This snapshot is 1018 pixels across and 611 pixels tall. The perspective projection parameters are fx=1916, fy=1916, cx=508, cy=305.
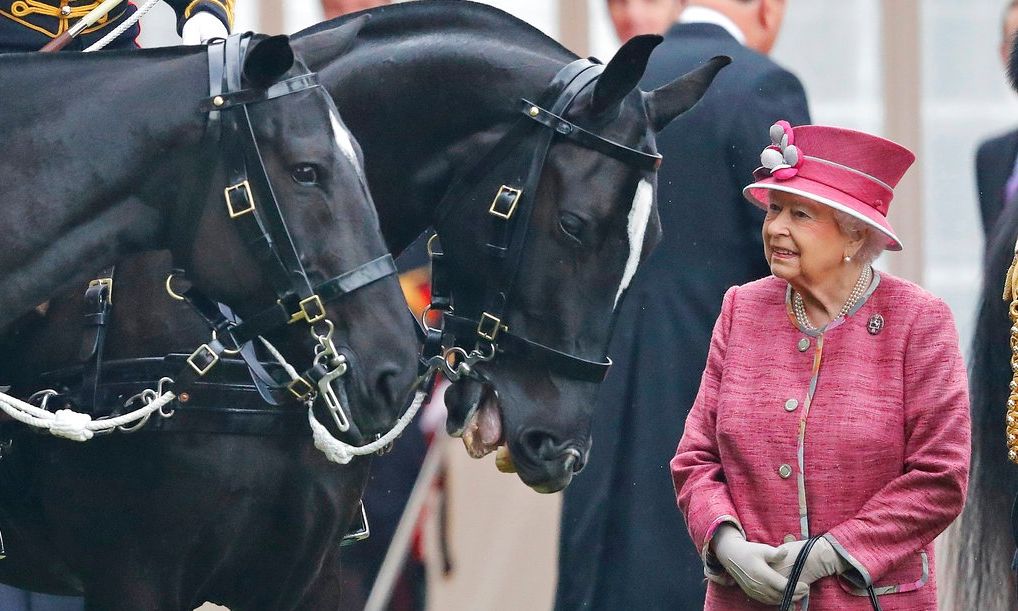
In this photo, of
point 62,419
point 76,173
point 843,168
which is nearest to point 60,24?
point 76,173

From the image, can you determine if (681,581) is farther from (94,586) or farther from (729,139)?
(94,586)

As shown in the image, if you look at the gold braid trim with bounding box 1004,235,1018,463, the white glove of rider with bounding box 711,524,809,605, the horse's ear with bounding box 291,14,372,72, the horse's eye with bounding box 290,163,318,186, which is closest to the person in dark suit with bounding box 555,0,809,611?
the gold braid trim with bounding box 1004,235,1018,463

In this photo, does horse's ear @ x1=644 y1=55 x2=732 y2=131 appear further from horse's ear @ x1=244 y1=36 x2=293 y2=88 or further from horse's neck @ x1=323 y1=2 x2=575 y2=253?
horse's ear @ x1=244 y1=36 x2=293 y2=88

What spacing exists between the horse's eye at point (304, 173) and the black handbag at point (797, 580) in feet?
3.56

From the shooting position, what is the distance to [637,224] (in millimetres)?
3955

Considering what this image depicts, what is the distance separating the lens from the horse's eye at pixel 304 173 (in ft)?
11.2

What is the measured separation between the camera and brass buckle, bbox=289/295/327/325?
3.43 metres

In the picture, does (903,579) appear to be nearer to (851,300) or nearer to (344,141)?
(851,300)

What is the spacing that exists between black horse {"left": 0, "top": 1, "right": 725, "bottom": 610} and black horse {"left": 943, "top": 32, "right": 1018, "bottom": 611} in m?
0.82

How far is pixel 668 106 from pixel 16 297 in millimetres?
1491

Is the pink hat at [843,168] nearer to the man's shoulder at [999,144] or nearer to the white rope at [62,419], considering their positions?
the white rope at [62,419]

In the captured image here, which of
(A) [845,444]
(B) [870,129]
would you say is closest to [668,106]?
(A) [845,444]

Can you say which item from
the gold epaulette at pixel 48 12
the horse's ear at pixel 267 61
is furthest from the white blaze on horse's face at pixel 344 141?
the gold epaulette at pixel 48 12

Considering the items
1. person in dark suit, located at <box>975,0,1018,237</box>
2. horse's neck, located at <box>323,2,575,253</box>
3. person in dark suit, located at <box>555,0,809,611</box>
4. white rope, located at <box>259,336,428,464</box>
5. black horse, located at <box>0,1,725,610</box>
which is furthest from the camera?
person in dark suit, located at <box>975,0,1018,237</box>
